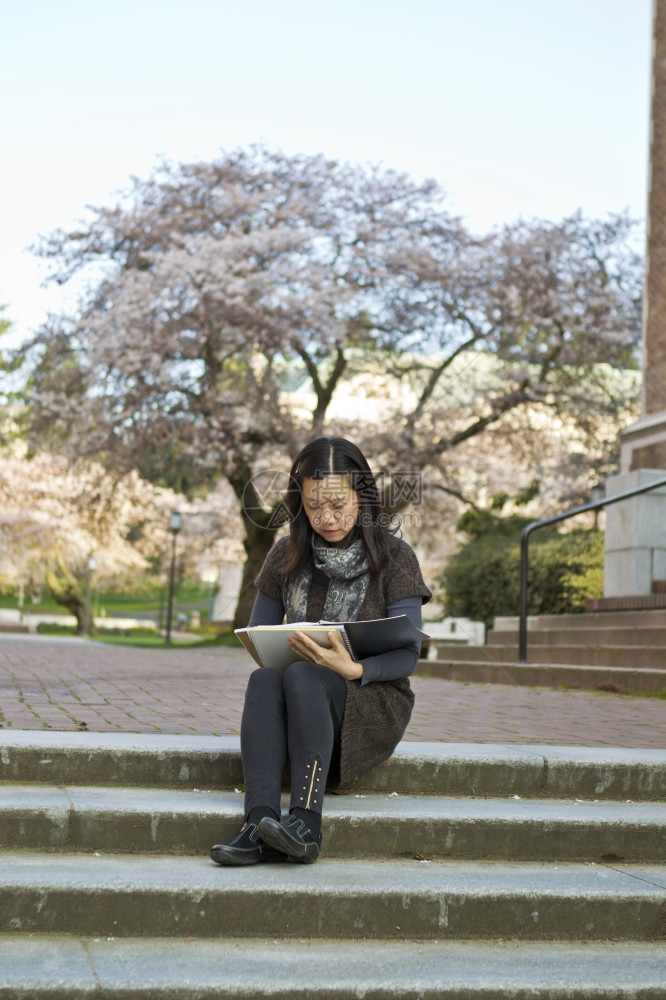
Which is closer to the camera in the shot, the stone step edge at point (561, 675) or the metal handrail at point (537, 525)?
the stone step edge at point (561, 675)

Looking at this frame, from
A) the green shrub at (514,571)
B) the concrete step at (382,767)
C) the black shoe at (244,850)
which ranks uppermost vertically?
the green shrub at (514,571)

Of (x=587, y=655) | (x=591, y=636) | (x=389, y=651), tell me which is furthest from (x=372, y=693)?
(x=591, y=636)

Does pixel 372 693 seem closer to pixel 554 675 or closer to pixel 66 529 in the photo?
pixel 554 675

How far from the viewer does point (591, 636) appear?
10.7m

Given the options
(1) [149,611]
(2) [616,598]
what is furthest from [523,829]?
(1) [149,611]

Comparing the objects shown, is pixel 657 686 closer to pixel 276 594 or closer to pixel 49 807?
pixel 276 594

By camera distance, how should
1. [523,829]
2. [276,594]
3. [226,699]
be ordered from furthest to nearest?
[226,699] → [276,594] → [523,829]

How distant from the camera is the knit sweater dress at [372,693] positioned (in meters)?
3.95

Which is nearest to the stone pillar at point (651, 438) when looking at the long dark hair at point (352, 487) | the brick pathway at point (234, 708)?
the brick pathway at point (234, 708)

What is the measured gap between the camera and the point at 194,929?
3252 mm

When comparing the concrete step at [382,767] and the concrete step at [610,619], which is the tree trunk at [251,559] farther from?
the concrete step at [382,767]

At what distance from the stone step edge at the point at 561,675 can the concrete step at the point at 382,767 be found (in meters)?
3.98

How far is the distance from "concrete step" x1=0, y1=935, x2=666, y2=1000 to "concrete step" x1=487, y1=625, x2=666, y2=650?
638 centimetres

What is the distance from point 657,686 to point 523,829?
4790mm
